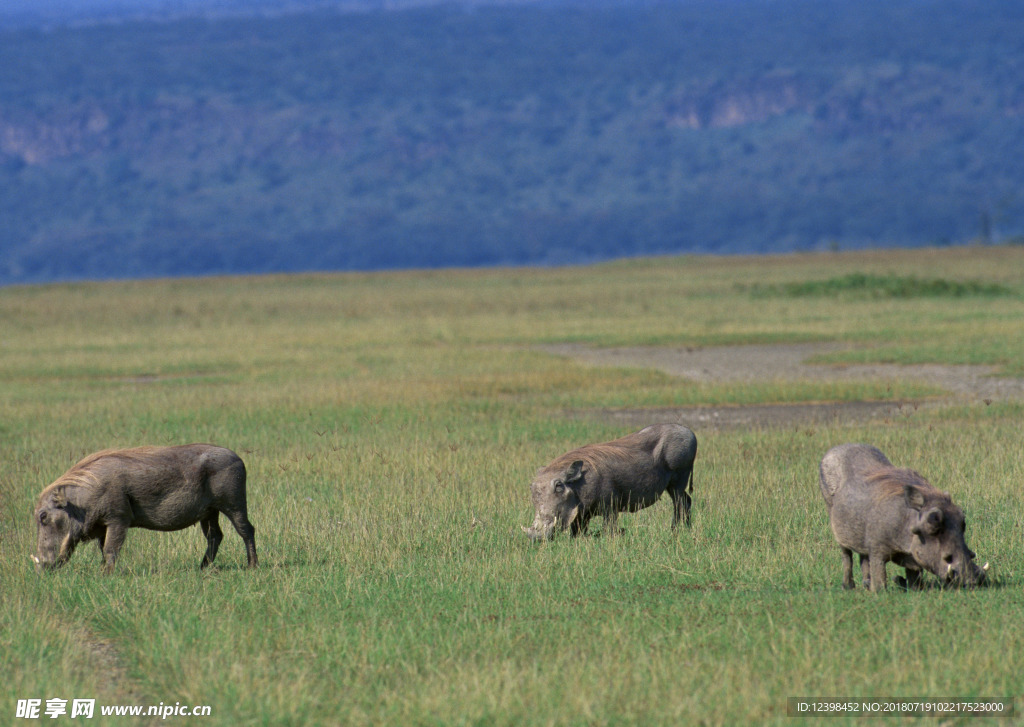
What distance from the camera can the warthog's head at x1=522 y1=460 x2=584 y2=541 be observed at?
10180 mm

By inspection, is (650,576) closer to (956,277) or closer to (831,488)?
(831,488)

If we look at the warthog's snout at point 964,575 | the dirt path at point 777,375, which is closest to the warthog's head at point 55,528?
the warthog's snout at point 964,575

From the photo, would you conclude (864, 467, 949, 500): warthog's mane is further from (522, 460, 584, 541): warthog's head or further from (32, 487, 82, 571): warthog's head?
(32, 487, 82, 571): warthog's head

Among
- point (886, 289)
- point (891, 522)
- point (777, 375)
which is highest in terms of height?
point (886, 289)

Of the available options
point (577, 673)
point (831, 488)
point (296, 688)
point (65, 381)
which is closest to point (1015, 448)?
point (831, 488)

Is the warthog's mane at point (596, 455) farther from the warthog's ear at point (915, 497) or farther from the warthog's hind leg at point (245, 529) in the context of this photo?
the warthog's ear at point (915, 497)

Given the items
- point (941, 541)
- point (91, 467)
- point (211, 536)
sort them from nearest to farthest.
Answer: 1. point (941, 541)
2. point (91, 467)
3. point (211, 536)

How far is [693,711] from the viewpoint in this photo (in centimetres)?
643

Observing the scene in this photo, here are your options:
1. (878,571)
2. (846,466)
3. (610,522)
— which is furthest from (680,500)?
(878,571)

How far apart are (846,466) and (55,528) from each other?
5.52 meters

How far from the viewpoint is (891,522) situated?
809cm

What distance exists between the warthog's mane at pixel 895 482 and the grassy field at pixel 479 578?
649 mm

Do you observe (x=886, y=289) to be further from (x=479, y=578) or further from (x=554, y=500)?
(x=479, y=578)

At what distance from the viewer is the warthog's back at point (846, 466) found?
28.5 ft
